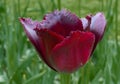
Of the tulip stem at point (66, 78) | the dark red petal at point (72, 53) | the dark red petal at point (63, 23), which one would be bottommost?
the tulip stem at point (66, 78)

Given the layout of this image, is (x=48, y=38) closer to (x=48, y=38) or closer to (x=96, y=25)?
(x=48, y=38)

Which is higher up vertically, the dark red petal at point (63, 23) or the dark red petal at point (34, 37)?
the dark red petal at point (63, 23)

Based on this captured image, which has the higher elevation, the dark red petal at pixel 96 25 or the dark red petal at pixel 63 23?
the dark red petal at pixel 63 23

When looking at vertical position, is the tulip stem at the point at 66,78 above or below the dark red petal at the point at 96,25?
below

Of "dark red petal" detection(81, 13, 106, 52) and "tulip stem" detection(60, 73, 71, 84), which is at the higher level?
"dark red petal" detection(81, 13, 106, 52)

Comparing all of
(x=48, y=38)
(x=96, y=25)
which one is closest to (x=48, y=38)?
(x=48, y=38)

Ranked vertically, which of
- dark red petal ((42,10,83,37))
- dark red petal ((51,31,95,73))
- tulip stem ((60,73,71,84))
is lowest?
tulip stem ((60,73,71,84))
